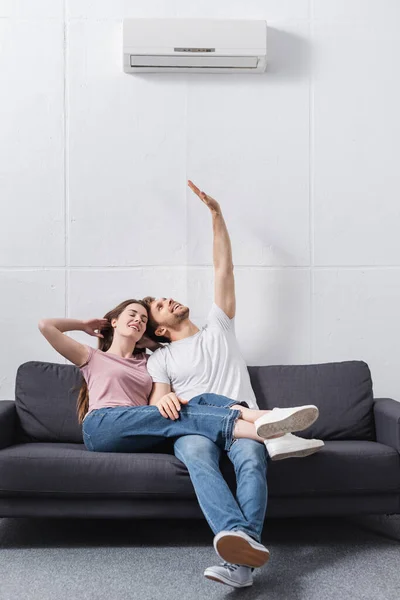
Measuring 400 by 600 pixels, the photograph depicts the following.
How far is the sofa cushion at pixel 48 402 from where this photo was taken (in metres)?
3.33

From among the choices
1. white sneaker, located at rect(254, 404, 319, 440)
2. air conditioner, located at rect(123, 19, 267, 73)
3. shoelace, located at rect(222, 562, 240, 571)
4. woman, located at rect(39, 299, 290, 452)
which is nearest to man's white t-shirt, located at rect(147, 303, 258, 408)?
woman, located at rect(39, 299, 290, 452)

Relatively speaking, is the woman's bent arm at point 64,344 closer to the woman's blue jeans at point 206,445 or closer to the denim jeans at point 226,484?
the woman's blue jeans at point 206,445

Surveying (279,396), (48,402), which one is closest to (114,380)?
(48,402)

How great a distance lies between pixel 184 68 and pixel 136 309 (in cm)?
147

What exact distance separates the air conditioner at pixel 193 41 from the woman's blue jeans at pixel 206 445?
1.96 m

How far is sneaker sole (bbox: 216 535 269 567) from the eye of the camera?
7.47ft

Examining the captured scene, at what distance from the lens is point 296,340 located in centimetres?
392

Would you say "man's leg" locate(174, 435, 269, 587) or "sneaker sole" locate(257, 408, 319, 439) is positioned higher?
"sneaker sole" locate(257, 408, 319, 439)

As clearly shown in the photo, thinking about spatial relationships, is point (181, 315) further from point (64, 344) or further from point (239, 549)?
point (239, 549)

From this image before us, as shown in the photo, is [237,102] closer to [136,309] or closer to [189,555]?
[136,309]

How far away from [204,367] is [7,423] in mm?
976

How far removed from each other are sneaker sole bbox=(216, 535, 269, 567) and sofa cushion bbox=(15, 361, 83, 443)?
1245 millimetres

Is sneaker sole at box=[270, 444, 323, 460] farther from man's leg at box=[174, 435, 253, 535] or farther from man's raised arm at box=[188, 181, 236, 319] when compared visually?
man's raised arm at box=[188, 181, 236, 319]

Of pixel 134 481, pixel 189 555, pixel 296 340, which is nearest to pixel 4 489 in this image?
pixel 134 481
